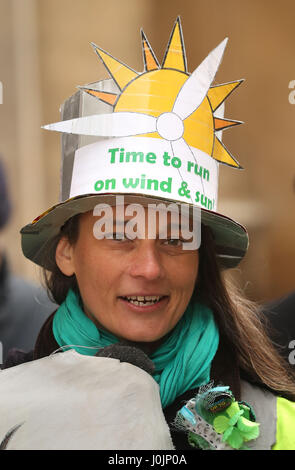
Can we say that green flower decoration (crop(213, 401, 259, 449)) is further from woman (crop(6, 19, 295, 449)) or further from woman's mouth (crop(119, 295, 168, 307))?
woman's mouth (crop(119, 295, 168, 307))

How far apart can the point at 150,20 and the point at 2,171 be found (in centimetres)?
134

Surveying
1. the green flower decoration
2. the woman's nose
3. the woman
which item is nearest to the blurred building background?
the woman

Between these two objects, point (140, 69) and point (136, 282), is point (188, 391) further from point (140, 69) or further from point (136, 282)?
point (140, 69)

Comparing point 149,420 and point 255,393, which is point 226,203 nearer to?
point 255,393

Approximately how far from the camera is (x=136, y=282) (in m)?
1.88

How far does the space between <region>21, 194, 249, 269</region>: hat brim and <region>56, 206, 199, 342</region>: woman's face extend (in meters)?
0.06

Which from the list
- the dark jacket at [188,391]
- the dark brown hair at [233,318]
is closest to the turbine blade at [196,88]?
the dark brown hair at [233,318]

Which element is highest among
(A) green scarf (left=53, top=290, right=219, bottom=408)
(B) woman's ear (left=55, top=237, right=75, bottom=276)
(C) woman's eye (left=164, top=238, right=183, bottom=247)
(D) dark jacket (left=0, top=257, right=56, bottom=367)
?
(C) woman's eye (left=164, top=238, right=183, bottom=247)

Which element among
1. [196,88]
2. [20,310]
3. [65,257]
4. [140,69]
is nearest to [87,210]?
[65,257]

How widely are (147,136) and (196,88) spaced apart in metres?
0.24

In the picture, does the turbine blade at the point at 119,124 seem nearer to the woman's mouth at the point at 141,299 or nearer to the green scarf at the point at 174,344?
the woman's mouth at the point at 141,299

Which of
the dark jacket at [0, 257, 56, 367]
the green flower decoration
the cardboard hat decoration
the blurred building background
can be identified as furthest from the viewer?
the blurred building background

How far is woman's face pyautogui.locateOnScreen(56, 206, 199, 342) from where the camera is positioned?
1.88m
